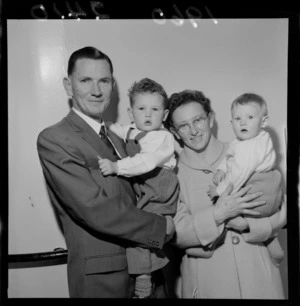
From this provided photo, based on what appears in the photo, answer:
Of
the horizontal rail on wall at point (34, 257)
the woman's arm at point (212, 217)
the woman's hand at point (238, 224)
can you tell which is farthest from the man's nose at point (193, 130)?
the horizontal rail on wall at point (34, 257)

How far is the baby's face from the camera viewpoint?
1.51 m

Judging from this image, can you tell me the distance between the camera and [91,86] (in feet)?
4.91

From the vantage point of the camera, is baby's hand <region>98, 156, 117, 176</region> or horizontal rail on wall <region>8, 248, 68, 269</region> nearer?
baby's hand <region>98, 156, 117, 176</region>

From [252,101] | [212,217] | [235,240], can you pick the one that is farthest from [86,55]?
[235,240]

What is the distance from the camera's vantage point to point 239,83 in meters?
1.55

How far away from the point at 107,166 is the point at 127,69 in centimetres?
35

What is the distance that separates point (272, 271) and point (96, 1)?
1.10m

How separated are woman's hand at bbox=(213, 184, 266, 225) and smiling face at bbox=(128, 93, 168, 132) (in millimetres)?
338

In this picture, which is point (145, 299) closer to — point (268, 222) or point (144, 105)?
point (268, 222)

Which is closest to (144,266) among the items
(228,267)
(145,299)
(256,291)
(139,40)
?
(145,299)

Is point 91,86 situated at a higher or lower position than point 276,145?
higher

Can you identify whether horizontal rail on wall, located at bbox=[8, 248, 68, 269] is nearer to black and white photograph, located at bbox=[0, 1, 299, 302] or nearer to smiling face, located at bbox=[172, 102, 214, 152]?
black and white photograph, located at bbox=[0, 1, 299, 302]

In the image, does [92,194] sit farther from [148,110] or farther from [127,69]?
[127,69]

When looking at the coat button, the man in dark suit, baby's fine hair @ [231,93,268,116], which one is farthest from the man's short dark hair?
the coat button
